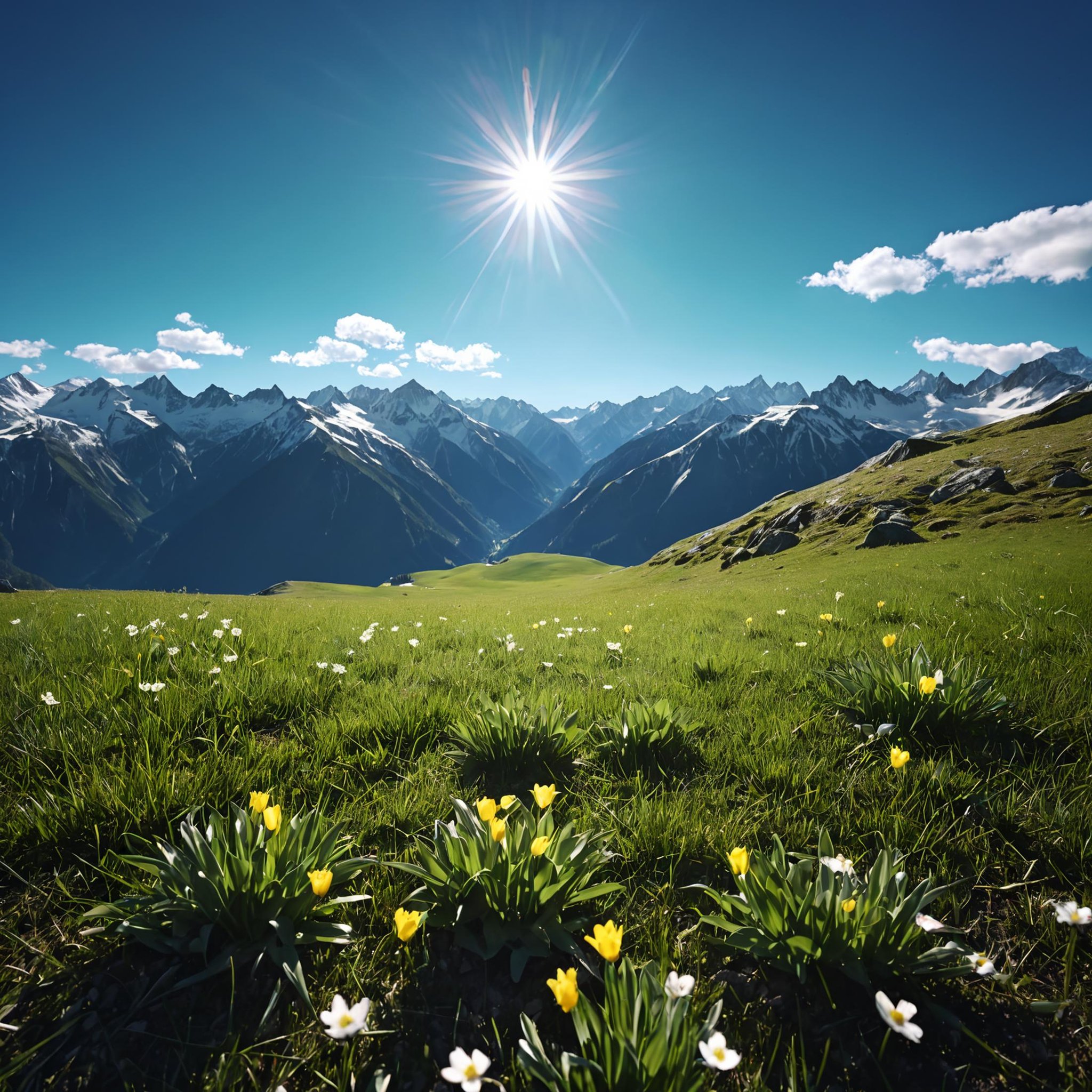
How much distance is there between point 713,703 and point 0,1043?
458 centimetres

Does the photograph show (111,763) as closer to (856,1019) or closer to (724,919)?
(724,919)

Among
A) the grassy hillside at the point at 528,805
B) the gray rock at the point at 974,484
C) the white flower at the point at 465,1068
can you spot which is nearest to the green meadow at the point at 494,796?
the grassy hillside at the point at 528,805

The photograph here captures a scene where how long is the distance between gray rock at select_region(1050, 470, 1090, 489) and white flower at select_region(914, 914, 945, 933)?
54.0m

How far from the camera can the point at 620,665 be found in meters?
6.27

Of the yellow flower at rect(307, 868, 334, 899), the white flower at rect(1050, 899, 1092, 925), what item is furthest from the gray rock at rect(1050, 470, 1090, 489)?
the yellow flower at rect(307, 868, 334, 899)

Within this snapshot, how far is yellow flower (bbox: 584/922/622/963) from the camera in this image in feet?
5.84

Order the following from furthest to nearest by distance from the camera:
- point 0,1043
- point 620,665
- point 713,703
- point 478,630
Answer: point 478,630 → point 620,665 → point 713,703 → point 0,1043

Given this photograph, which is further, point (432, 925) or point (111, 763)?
point (111, 763)

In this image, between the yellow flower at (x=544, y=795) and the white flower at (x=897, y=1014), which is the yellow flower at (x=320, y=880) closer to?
the yellow flower at (x=544, y=795)

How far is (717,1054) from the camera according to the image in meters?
1.63

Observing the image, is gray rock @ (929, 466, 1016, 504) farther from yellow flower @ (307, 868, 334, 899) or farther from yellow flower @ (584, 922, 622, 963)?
yellow flower @ (307, 868, 334, 899)

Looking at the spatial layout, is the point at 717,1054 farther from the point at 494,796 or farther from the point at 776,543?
the point at 776,543

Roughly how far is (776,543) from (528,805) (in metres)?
49.3

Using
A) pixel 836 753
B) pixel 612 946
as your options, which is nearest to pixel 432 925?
pixel 612 946
